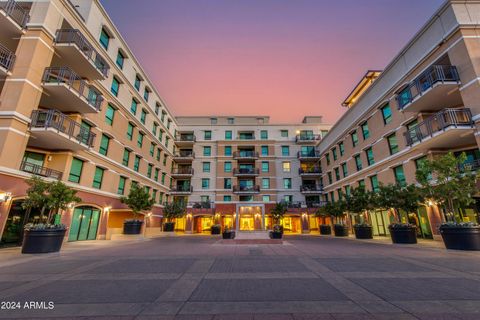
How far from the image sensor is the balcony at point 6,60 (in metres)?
12.0

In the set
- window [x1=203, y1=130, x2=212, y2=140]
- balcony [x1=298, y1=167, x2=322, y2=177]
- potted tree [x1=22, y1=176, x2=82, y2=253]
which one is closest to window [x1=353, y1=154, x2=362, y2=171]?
balcony [x1=298, y1=167, x2=322, y2=177]

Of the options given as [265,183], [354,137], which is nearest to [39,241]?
[265,183]

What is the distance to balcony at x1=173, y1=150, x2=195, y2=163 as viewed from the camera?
118 feet

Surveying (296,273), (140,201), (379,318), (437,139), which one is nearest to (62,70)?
(140,201)

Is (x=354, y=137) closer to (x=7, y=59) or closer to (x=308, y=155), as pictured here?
(x=308, y=155)

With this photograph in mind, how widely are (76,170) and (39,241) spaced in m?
6.92

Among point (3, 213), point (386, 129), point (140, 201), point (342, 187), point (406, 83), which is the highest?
point (406, 83)

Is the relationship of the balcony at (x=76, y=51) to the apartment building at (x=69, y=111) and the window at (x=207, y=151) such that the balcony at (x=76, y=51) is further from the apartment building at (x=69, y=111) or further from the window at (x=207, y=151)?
the window at (x=207, y=151)

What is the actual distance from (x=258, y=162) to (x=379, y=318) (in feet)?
109

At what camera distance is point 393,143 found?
1925cm

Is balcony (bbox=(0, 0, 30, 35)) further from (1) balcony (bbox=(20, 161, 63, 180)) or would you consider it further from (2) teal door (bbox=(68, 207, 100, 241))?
(2) teal door (bbox=(68, 207, 100, 241))

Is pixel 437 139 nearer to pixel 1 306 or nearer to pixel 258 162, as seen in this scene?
pixel 1 306

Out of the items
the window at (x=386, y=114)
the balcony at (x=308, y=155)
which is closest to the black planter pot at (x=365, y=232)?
Result: the window at (x=386, y=114)

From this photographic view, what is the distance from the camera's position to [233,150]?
123 ft
